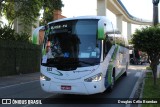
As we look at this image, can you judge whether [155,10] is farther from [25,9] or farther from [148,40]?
[25,9]

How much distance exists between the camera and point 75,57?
12.0m

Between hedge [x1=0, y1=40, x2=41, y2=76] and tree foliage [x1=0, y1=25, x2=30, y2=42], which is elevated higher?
tree foliage [x1=0, y1=25, x2=30, y2=42]

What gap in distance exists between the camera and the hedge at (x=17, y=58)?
27.7 metres

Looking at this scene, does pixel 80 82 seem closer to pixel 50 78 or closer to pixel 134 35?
pixel 50 78

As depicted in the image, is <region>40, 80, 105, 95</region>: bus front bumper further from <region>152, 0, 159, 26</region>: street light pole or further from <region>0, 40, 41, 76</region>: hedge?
<region>0, 40, 41, 76</region>: hedge

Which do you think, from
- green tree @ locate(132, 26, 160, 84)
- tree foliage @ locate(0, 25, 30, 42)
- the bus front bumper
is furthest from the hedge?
the bus front bumper

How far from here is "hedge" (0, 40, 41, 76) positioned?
2772 centimetres

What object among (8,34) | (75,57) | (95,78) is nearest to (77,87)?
(95,78)

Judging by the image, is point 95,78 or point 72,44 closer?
point 95,78

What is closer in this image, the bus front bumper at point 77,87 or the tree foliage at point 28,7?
the bus front bumper at point 77,87

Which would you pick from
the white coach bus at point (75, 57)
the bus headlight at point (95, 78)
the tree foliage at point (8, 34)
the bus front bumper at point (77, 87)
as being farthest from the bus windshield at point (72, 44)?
the tree foliage at point (8, 34)

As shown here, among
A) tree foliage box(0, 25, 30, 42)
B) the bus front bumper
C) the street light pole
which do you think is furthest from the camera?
tree foliage box(0, 25, 30, 42)

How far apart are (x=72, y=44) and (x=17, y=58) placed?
18.7 meters

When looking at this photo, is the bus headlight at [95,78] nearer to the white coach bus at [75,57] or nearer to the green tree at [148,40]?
the white coach bus at [75,57]
